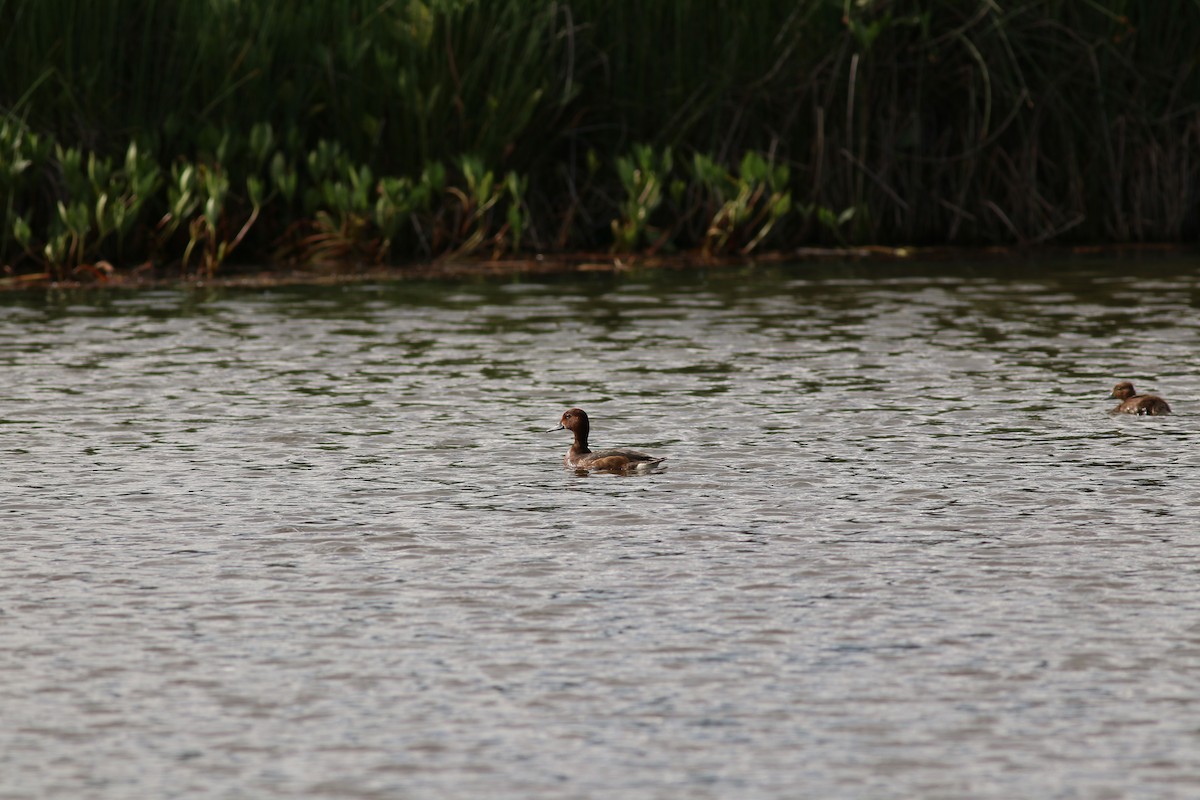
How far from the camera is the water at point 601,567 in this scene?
6363 millimetres

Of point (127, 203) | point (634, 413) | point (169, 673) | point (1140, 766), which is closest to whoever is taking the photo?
point (1140, 766)

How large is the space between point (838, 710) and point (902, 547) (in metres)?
2.40

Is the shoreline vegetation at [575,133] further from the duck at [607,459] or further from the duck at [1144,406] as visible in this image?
the duck at [607,459]

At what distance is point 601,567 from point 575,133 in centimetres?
1310

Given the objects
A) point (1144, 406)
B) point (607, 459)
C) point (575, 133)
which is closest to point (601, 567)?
point (607, 459)

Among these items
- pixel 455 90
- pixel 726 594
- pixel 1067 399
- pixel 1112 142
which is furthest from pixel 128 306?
pixel 726 594

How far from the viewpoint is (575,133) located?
2144 centimetres

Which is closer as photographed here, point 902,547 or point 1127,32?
point 902,547

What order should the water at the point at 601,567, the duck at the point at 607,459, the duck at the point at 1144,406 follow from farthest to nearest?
the duck at the point at 1144,406, the duck at the point at 607,459, the water at the point at 601,567

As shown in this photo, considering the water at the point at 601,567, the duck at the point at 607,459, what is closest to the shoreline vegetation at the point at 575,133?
the water at the point at 601,567

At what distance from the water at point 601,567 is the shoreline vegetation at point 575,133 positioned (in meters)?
3.85

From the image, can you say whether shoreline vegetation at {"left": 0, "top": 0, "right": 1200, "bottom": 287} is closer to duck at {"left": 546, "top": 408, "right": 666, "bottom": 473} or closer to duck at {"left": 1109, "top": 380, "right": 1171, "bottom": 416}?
duck at {"left": 1109, "top": 380, "right": 1171, "bottom": 416}

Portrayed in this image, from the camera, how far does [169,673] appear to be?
7207 mm

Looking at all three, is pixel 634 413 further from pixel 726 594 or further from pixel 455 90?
pixel 455 90
